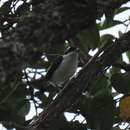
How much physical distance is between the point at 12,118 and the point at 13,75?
452mm

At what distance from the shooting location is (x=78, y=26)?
123cm

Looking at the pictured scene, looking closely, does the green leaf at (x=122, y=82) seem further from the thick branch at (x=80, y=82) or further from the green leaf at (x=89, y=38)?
the green leaf at (x=89, y=38)

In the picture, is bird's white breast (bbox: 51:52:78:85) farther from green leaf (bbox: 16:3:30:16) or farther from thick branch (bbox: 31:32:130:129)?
thick branch (bbox: 31:32:130:129)

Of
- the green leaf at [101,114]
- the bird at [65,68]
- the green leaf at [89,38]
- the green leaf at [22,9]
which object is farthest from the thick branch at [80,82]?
the bird at [65,68]

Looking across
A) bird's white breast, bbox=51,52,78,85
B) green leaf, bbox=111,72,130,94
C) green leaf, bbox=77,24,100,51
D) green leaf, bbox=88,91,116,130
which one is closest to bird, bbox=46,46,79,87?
bird's white breast, bbox=51,52,78,85

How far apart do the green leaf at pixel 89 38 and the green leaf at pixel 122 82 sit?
0.32m

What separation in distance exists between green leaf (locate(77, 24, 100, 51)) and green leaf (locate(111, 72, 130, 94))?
32cm

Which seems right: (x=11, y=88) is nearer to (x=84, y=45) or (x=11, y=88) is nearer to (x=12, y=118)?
(x=12, y=118)

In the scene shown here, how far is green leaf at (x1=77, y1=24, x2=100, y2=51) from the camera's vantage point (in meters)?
2.21

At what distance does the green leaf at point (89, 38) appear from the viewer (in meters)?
2.21

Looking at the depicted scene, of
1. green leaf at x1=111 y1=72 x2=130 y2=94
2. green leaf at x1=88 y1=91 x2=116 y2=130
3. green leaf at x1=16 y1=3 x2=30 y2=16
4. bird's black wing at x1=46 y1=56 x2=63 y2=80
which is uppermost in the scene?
green leaf at x1=16 y1=3 x2=30 y2=16

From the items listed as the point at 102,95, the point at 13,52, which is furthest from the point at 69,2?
the point at 102,95

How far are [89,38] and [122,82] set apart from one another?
0.38 metres

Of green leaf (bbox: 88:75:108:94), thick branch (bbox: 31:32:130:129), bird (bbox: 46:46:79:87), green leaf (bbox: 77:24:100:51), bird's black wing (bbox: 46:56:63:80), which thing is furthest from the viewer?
bird (bbox: 46:46:79:87)
